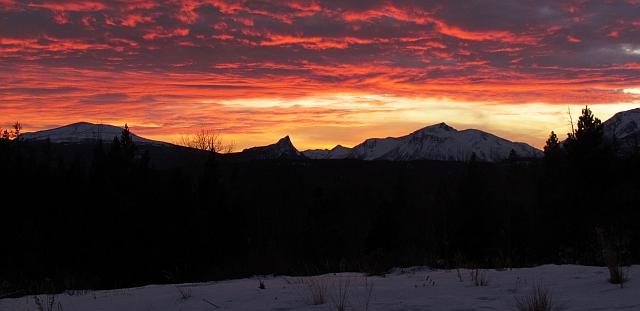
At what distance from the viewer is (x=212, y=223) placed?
40.2 m

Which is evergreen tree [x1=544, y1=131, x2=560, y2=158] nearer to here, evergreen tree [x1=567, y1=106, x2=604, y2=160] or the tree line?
the tree line

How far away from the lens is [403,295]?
6.25 metres

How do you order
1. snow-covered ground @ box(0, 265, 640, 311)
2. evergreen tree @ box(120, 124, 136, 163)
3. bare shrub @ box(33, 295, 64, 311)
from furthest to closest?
evergreen tree @ box(120, 124, 136, 163), bare shrub @ box(33, 295, 64, 311), snow-covered ground @ box(0, 265, 640, 311)

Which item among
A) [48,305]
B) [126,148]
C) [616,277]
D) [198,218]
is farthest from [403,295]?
[126,148]

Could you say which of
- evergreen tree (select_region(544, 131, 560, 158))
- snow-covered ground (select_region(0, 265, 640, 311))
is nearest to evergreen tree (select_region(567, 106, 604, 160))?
evergreen tree (select_region(544, 131, 560, 158))

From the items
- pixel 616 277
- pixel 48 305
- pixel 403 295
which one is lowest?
pixel 48 305

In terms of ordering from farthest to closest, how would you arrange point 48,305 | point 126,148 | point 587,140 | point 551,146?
1. point 551,146
2. point 126,148
3. point 587,140
4. point 48,305

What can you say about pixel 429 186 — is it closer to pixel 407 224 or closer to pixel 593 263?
pixel 407 224

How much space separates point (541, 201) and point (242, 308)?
41083mm

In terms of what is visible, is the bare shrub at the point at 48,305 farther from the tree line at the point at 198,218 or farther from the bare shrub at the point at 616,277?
the tree line at the point at 198,218

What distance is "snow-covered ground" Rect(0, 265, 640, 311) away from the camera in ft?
18.1

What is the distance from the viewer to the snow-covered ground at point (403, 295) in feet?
18.1

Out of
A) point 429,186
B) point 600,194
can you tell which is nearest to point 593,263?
point 600,194

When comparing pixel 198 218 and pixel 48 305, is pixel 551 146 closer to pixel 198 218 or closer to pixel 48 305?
pixel 198 218
